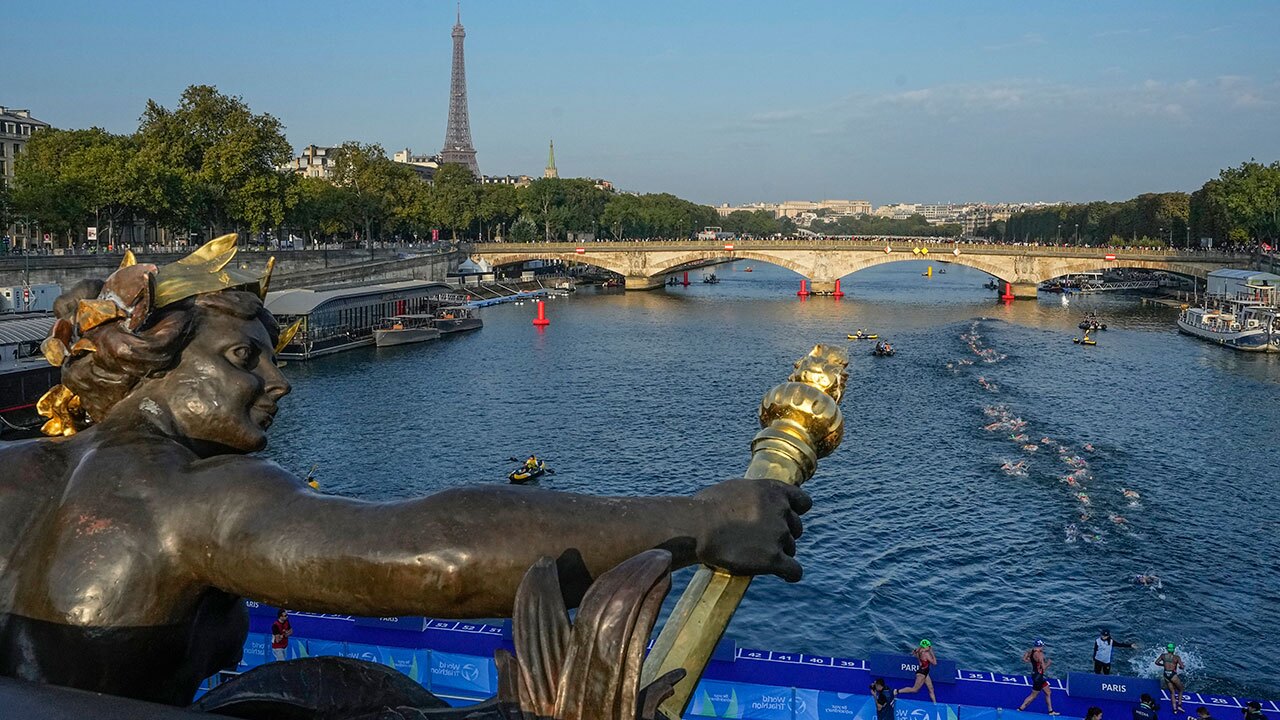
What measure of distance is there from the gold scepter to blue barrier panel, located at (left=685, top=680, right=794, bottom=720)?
11.2 meters

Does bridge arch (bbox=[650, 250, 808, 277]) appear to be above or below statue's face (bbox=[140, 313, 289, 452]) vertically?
below

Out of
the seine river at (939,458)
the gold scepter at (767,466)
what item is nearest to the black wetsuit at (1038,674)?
the seine river at (939,458)

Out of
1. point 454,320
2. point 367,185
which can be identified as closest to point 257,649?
point 454,320

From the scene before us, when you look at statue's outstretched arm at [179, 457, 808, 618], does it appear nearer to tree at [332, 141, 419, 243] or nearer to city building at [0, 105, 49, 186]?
tree at [332, 141, 419, 243]

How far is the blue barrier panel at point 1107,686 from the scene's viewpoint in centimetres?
1569

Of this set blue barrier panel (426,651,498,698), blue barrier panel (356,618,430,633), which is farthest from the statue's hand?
blue barrier panel (356,618,430,633)

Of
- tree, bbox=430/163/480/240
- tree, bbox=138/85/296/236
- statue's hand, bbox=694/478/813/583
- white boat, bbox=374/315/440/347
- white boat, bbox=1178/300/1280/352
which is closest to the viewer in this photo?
statue's hand, bbox=694/478/813/583

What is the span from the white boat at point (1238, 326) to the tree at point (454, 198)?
228ft

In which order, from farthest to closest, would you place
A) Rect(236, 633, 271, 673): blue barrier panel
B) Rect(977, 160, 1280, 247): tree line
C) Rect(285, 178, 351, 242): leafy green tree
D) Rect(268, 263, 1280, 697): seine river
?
1. Rect(977, 160, 1280, 247): tree line
2. Rect(285, 178, 351, 242): leafy green tree
3. Rect(268, 263, 1280, 697): seine river
4. Rect(236, 633, 271, 673): blue barrier panel

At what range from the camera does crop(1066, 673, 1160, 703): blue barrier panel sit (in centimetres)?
1569

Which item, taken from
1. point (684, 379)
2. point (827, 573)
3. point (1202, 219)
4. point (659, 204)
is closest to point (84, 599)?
point (827, 573)

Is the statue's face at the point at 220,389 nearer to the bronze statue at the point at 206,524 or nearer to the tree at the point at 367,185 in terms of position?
the bronze statue at the point at 206,524

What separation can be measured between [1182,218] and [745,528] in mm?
132841

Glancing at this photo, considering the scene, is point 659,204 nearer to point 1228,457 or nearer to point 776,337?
point 776,337
